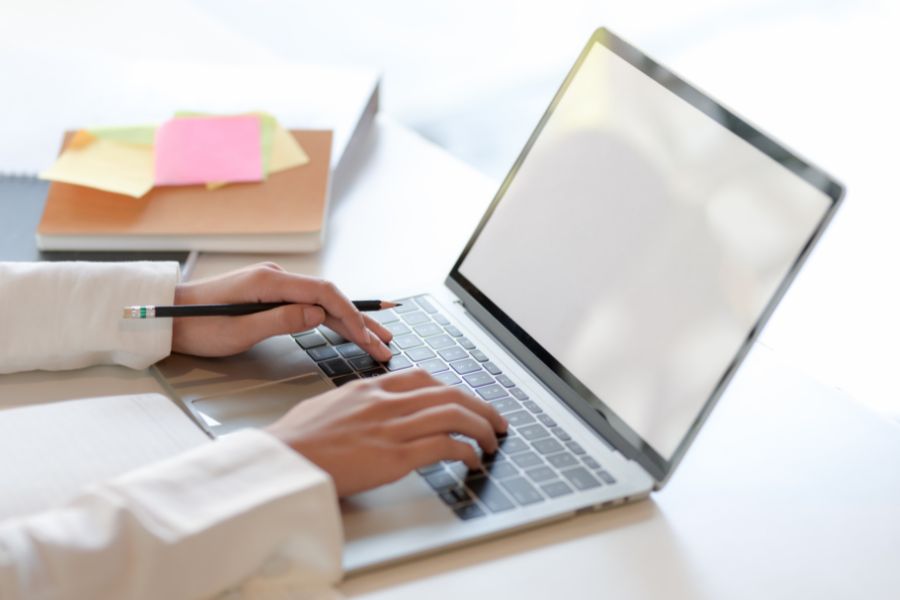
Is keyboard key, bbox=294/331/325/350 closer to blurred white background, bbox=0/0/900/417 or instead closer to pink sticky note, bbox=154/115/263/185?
pink sticky note, bbox=154/115/263/185

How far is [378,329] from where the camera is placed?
102 cm

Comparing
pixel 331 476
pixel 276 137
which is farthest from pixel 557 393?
pixel 276 137

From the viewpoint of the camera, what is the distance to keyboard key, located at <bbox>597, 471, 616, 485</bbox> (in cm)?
82

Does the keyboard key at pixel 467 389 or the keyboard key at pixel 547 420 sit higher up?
the keyboard key at pixel 547 420

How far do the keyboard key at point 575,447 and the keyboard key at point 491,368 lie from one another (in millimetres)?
131

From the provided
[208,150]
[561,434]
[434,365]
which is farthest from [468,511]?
[208,150]

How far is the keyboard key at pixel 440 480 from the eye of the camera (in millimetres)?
799

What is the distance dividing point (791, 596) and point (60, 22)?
1.72 metres

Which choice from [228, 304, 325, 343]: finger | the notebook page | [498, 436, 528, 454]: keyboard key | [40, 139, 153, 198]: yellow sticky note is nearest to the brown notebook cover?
[40, 139, 153, 198]: yellow sticky note

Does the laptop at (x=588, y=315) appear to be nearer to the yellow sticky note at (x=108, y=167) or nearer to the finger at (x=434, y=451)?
the finger at (x=434, y=451)

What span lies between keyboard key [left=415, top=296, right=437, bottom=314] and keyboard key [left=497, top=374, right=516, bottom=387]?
144 millimetres

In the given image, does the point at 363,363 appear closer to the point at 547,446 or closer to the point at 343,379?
the point at 343,379

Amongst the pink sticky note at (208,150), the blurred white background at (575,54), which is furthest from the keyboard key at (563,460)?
the blurred white background at (575,54)

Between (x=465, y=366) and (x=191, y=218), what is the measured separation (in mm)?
405
